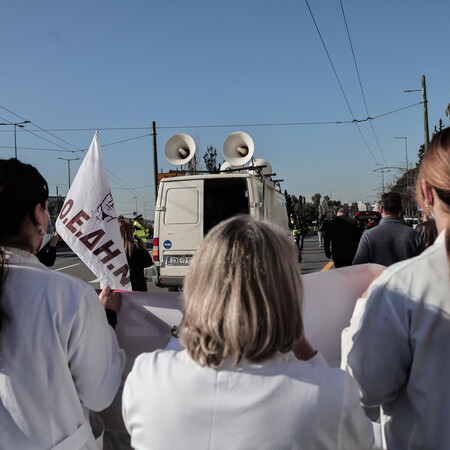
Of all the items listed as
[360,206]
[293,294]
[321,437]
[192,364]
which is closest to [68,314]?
[192,364]

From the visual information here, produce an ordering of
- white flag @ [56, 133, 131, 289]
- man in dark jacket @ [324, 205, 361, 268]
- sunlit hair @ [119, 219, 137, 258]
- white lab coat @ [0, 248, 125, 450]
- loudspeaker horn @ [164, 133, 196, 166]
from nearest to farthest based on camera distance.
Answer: white lab coat @ [0, 248, 125, 450] → white flag @ [56, 133, 131, 289] → sunlit hair @ [119, 219, 137, 258] → man in dark jacket @ [324, 205, 361, 268] → loudspeaker horn @ [164, 133, 196, 166]

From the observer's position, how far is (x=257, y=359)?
1.18 m

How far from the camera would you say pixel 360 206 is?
55.6 m

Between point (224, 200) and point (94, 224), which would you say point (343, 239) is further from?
point (94, 224)

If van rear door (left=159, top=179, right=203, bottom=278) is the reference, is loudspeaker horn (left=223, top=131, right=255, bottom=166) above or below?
above

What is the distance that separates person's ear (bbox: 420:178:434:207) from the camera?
4.48 feet

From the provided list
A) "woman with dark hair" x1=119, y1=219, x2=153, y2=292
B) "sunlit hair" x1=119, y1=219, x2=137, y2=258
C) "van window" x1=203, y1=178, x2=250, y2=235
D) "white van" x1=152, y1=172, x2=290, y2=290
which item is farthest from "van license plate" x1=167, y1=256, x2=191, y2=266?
"sunlit hair" x1=119, y1=219, x2=137, y2=258

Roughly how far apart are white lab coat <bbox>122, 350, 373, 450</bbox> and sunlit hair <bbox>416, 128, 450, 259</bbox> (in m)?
0.52

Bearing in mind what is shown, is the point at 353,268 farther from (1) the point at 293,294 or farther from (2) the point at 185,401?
(2) the point at 185,401

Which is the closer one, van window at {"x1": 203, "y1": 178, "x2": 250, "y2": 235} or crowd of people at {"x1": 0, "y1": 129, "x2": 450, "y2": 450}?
crowd of people at {"x1": 0, "y1": 129, "x2": 450, "y2": 450}

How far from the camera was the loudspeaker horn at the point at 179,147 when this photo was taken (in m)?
11.0

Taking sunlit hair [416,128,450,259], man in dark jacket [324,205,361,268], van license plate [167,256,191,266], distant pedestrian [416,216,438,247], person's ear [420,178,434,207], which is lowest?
van license plate [167,256,191,266]

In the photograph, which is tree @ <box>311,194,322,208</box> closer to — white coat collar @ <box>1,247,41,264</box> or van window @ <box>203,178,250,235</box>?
van window @ <box>203,178,250,235</box>

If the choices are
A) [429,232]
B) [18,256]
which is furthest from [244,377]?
[429,232]
